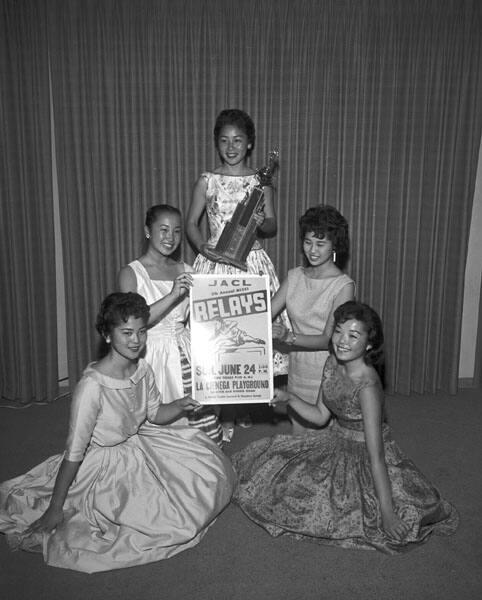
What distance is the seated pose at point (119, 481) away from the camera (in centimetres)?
221

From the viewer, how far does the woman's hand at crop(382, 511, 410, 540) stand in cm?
Result: 220

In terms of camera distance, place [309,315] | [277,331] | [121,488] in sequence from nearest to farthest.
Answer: [121,488], [277,331], [309,315]

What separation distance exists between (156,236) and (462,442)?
2.20 m

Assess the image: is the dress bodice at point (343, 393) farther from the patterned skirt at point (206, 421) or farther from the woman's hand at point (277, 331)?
the patterned skirt at point (206, 421)

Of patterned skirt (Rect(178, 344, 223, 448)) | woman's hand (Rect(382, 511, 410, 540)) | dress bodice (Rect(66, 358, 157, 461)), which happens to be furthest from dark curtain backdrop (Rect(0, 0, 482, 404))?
woman's hand (Rect(382, 511, 410, 540))

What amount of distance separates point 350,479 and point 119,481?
0.97 m

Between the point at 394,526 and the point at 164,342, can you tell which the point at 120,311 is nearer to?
the point at 164,342

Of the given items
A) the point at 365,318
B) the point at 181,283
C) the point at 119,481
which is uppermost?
the point at 181,283

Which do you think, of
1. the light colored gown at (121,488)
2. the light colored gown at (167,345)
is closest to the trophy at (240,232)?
the light colored gown at (167,345)

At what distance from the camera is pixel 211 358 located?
251cm

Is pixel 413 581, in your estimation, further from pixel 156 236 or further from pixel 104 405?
pixel 156 236

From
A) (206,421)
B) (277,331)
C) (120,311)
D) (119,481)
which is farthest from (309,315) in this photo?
(119,481)

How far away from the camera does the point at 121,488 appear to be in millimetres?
2316

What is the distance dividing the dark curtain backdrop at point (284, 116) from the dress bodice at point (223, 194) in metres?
0.66
